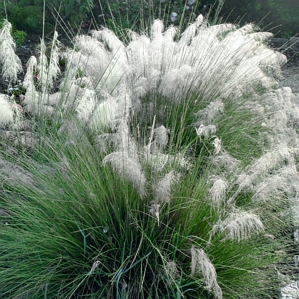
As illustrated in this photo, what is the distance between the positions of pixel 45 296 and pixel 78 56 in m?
1.86

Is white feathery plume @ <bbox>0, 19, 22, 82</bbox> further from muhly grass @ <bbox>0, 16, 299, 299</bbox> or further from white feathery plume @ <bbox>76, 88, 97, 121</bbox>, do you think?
white feathery plume @ <bbox>76, 88, 97, 121</bbox>

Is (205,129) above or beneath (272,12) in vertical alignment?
beneath

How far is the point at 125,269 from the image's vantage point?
8.02ft

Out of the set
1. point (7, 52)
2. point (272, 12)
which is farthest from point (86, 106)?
point (272, 12)

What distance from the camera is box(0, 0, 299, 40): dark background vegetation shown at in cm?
619

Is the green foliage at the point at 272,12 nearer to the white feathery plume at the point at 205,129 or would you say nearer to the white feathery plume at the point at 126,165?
the white feathery plume at the point at 205,129

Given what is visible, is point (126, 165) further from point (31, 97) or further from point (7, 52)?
point (7, 52)

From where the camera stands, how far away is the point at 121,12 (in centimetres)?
664

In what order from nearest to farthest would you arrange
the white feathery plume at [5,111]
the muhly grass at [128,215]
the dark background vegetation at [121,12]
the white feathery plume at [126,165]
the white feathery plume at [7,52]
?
the white feathery plume at [126,165], the muhly grass at [128,215], the white feathery plume at [5,111], the white feathery plume at [7,52], the dark background vegetation at [121,12]

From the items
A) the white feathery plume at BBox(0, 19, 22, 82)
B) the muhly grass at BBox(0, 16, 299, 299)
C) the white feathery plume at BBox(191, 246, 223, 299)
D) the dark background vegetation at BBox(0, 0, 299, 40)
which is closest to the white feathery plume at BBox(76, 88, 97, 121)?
the muhly grass at BBox(0, 16, 299, 299)

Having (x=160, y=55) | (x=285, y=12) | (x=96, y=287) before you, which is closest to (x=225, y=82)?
(x=160, y=55)

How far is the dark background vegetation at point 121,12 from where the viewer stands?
619 cm

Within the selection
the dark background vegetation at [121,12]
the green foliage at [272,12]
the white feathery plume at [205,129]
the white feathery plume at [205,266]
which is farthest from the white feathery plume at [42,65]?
the green foliage at [272,12]

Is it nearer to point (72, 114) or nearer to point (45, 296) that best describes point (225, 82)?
point (72, 114)
